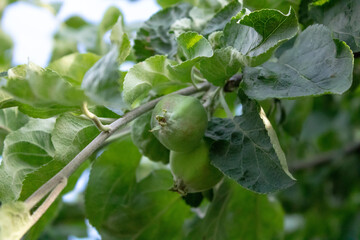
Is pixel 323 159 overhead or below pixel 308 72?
below

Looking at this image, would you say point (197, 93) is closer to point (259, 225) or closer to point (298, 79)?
point (298, 79)

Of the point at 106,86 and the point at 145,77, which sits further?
the point at 145,77

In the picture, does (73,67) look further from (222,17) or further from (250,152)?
(250,152)

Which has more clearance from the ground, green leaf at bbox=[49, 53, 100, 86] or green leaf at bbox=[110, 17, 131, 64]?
green leaf at bbox=[110, 17, 131, 64]

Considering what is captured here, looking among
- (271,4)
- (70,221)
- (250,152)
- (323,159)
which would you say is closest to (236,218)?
(250,152)

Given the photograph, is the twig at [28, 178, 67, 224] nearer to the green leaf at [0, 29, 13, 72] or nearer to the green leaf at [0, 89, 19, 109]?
the green leaf at [0, 89, 19, 109]

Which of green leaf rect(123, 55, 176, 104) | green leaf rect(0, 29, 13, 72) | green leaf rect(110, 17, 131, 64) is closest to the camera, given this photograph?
green leaf rect(110, 17, 131, 64)

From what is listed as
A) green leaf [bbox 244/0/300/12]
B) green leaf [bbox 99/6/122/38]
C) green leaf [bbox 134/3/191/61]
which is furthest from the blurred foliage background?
green leaf [bbox 244/0/300/12]
